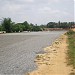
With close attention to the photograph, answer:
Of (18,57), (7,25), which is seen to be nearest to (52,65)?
(18,57)

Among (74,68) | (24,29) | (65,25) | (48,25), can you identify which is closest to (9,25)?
(24,29)

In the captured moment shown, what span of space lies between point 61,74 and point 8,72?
7.62 ft

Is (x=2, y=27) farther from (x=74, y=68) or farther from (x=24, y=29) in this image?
(x=74, y=68)

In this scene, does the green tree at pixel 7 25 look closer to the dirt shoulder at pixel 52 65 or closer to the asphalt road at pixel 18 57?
the asphalt road at pixel 18 57

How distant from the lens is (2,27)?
12169cm

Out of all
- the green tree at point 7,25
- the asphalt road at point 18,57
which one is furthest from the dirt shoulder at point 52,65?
the green tree at point 7,25

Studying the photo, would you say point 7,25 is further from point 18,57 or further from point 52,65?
point 52,65

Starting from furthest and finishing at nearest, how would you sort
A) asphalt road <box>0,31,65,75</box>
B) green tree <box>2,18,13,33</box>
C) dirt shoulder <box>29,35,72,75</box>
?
1. green tree <box>2,18,13,33</box>
2. asphalt road <box>0,31,65,75</box>
3. dirt shoulder <box>29,35,72,75</box>

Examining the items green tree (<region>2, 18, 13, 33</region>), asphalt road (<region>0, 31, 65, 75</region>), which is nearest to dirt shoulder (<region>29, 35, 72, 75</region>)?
asphalt road (<region>0, 31, 65, 75</region>)

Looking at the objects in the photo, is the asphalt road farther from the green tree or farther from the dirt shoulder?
the green tree

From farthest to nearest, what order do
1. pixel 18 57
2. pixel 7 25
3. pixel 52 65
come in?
1. pixel 7 25
2. pixel 18 57
3. pixel 52 65

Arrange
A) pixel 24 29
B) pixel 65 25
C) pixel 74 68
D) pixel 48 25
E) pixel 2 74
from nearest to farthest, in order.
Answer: pixel 2 74 < pixel 74 68 < pixel 24 29 < pixel 65 25 < pixel 48 25

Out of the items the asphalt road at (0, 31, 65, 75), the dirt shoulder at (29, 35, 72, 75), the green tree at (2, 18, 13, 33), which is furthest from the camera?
the green tree at (2, 18, 13, 33)

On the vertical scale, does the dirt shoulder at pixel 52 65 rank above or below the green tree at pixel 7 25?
below
